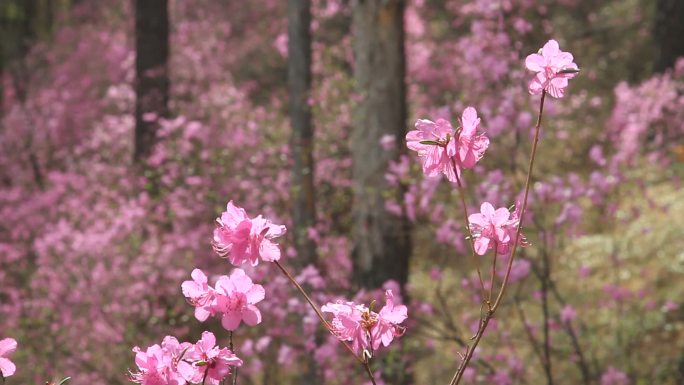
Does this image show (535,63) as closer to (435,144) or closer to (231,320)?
(435,144)

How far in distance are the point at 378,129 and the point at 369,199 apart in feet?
1.37

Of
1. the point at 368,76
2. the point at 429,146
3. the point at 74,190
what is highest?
the point at 429,146

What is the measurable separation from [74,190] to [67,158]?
0.98 m

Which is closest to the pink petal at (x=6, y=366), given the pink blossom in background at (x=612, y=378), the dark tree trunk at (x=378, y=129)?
the pink blossom in background at (x=612, y=378)

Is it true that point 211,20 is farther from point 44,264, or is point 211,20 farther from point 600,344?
point 600,344

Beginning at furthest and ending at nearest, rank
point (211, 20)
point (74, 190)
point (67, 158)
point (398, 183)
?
point (211, 20)
point (67, 158)
point (74, 190)
point (398, 183)

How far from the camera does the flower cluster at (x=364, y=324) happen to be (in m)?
1.61

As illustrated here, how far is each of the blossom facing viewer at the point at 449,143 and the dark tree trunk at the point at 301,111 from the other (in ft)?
12.3

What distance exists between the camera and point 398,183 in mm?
4957

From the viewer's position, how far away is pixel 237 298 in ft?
5.38

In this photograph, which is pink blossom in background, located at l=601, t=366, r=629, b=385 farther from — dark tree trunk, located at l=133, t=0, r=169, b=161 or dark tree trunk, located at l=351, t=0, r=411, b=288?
dark tree trunk, located at l=133, t=0, r=169, b=161

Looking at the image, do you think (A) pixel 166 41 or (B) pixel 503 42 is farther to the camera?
(A) pixel 166 41

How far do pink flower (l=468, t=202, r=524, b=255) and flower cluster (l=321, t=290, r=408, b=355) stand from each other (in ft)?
0.78

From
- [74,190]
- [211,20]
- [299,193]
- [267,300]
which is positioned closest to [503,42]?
[299,193]
